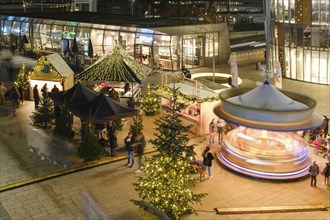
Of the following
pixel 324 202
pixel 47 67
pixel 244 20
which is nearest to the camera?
pixel 324 202

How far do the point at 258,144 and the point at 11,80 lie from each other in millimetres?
23110

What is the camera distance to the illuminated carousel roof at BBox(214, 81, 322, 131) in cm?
1647

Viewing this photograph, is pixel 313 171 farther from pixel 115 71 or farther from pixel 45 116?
pixel 45 116

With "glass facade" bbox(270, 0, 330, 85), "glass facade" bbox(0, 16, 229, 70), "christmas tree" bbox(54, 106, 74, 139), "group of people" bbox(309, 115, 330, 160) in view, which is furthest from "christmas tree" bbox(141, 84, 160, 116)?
"glass facade" bbox(270, 0, 330, 85)

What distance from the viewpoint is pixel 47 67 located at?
2619 cm

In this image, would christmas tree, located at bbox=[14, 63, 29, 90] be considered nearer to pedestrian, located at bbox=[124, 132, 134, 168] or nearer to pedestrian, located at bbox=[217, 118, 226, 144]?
pedestrian, located at bbox=[124, 132, 134, 168]

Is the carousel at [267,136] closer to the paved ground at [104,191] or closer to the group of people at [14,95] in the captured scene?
the paved ground at [104,191]

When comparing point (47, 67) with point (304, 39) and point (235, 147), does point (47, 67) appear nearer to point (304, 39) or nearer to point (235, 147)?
point (235, 147)

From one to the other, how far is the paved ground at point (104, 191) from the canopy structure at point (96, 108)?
6.05 ft

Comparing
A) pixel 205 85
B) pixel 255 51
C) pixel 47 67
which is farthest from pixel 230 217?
pixel 255 51

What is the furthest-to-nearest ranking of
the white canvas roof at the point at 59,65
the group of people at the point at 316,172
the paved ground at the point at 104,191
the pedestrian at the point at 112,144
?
the white canvas roof at the point at 59,65 → the pedestrian at the point at 112,144 → the group of people at the point at 316,172 → the paved ground at the point at 104,191

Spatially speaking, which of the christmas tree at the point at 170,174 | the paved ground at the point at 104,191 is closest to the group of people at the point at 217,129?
the paved ground at the point at 104,191

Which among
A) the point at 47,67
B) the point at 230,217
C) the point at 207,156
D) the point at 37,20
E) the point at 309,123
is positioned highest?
the point at 37,20

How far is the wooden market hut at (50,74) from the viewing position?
26.0 m
